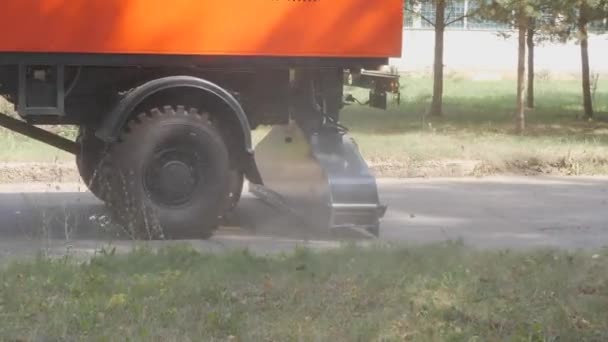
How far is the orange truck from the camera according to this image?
351 inches

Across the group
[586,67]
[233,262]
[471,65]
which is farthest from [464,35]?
[233,262]

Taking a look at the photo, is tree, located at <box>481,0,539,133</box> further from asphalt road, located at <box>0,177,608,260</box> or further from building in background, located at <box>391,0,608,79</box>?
building in background, located at <box>391,0,608,79</box>

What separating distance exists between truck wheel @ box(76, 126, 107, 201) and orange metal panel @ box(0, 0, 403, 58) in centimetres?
101

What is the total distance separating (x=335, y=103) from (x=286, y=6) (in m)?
1.08

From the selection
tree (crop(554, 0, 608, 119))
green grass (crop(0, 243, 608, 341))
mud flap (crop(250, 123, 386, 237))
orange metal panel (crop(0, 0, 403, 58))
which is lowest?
green grass (crop(0, 243, 608, 341))

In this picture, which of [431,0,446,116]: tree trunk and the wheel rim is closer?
the wheel rim

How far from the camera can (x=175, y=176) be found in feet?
30.5

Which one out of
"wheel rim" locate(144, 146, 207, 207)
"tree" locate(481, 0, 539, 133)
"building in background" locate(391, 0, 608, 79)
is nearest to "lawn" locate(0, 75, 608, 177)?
"tree" locate(481, 0, 539, 133)

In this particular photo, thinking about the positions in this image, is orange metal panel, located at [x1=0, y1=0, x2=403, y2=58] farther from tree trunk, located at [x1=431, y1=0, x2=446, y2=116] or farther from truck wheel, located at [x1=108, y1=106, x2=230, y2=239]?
tree trunk, located at [x1=431, y1=0, x2=446, y2=116]

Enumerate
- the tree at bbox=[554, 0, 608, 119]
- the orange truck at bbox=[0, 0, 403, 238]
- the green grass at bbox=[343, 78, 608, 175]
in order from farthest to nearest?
the tree at bbox=[554, 0, 608, 119]
the green grass at bbox=[343, 78, 608, 175]
the orange truck at bbox=[0, 0, 403, 238]

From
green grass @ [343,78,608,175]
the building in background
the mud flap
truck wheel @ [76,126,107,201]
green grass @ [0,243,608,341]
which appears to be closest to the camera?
green grass @ [0,243,608,341]

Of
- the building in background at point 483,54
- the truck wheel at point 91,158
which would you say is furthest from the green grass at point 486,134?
the building in background at point 483,54

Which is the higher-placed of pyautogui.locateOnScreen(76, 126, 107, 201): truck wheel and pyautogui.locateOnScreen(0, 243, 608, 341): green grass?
pyautogui.locateOnScreen(76, 126, 107, 201): truck wheel

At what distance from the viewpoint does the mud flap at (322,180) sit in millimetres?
9188
